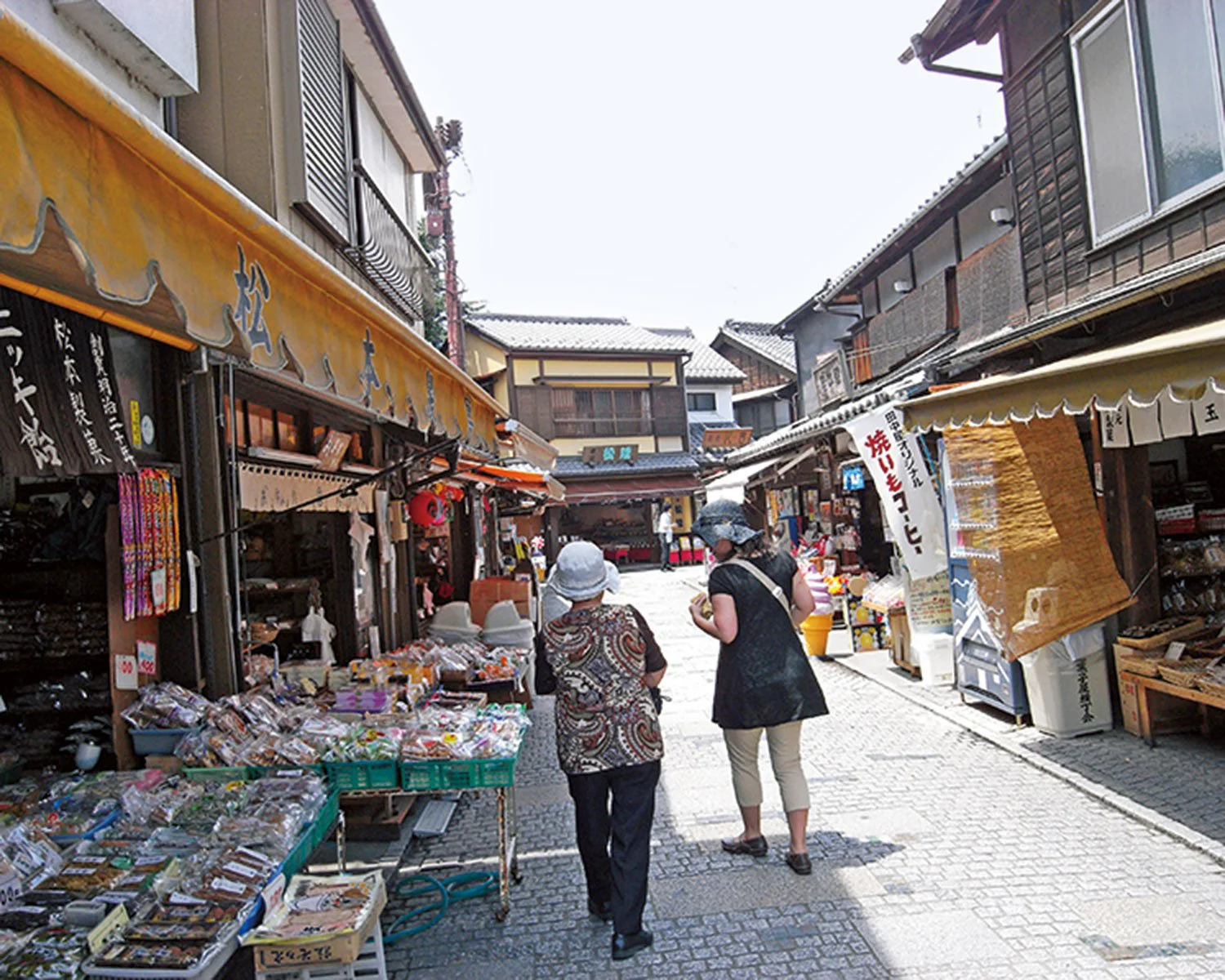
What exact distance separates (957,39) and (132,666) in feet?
35.2

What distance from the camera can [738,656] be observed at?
5.05 meters

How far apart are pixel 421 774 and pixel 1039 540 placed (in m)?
5.67

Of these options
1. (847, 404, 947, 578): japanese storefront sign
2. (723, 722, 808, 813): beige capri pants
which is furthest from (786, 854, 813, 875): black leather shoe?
(847, 404, 947, 578): japanese storefront sign

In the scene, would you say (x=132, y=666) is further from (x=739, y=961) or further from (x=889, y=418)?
(x=889, y=418)

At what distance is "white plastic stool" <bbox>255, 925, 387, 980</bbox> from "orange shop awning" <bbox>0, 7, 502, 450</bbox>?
255cm

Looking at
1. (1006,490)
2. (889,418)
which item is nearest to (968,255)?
(889,418)

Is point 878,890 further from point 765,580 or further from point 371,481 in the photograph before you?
point 371,481

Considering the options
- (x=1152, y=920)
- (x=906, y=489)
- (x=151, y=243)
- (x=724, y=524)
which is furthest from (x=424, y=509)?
(x=1152, y=920)

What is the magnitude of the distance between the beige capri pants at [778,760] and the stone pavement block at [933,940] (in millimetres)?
842

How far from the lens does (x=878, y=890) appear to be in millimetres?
4688

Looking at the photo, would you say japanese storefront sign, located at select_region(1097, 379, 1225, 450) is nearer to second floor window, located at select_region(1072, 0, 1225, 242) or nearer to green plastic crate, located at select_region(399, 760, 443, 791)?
second floor window, located at select_region(1072, 0, 1225, 242)

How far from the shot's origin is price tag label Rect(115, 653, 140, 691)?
4832 millimetres

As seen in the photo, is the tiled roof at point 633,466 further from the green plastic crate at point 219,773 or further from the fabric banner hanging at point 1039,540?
the green plastic crate at point 219,773

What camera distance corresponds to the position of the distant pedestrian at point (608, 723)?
419 cm
